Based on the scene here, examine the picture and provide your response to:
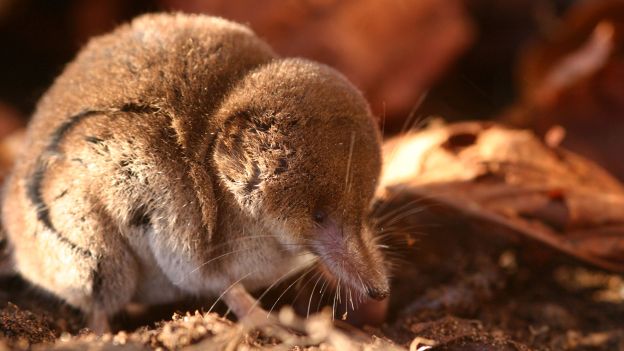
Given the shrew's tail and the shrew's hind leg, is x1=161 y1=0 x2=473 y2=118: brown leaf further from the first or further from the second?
the shrew's hind leg

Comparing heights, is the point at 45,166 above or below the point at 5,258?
above

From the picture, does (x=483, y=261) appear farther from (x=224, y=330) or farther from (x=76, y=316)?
(x=76, y=316)

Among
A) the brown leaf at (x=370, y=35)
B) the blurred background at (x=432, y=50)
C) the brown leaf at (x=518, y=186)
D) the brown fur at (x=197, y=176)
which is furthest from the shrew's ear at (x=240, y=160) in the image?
the brown leaf at (x=370, y=35)

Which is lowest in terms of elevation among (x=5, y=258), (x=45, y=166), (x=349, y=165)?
(x=5, y=258)

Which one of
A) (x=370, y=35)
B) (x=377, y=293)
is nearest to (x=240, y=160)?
(x=377, y=293)

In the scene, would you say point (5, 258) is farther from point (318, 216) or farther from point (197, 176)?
point (318, 216)

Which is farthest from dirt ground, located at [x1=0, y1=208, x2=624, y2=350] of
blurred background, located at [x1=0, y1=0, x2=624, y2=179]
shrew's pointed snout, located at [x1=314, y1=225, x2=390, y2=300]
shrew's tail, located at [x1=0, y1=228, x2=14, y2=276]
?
blurred background, located at [x1=0, y1=0, x2=624, y2=179]

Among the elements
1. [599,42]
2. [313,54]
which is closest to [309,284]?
[313,54]
